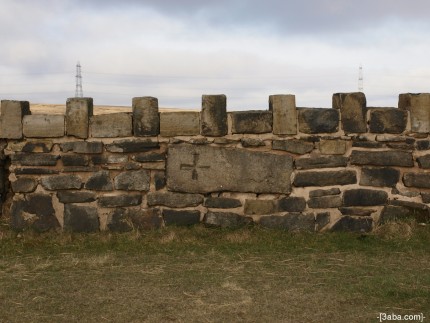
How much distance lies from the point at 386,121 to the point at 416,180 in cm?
75

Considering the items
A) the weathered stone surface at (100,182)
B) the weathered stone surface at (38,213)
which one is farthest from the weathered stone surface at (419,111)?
the weathered stone surface at (38,213)

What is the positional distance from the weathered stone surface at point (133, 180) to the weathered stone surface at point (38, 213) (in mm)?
835

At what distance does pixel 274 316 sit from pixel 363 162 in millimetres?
3003

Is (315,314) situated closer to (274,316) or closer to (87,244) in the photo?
(274,316)

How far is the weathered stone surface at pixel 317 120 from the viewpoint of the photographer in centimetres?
607

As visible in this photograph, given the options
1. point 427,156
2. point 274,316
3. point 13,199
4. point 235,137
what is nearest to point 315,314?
point 274,316

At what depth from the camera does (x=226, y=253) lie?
5266 millimetres

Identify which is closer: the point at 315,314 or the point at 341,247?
the point at 315,314

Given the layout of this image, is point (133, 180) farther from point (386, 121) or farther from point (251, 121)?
point (386, 121)

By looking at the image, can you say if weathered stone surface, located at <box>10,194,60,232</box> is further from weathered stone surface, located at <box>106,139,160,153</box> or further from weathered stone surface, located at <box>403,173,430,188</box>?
weathered stone surface, located at <box>403,173,430,188</box>

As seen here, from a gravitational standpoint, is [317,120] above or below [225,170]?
above

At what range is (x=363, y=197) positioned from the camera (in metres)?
6.12

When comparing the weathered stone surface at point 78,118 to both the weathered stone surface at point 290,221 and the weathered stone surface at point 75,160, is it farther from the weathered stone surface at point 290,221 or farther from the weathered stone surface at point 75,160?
the weathered stone surface at point 290,221

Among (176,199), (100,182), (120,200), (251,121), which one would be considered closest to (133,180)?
(120,200)
